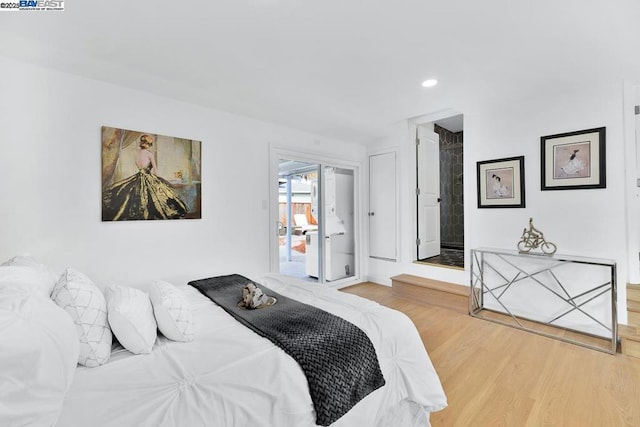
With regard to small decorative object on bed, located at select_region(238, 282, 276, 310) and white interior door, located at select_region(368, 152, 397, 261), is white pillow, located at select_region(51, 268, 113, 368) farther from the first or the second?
white interior door, located at select_region(368, 152, 397, 261)

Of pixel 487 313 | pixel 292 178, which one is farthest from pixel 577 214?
pixel 292 178

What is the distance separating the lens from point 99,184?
2418mm

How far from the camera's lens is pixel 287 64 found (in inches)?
92.8

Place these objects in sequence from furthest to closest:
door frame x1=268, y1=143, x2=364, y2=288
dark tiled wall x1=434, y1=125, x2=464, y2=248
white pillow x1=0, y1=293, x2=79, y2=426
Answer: dark tiled wall x1=434, y1=125, x2=464, y2=248 < door frame x1=268, y1=143, x2=364, y2=288 < white pillow x1=0, y1=293, x2=79, y2=426

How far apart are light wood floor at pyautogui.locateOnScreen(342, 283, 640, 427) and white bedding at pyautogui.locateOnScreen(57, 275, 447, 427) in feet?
1.67

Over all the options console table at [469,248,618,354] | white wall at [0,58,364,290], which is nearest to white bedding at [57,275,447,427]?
white wall at [0,58,364,290]

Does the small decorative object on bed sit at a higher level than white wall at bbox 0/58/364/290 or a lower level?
lower

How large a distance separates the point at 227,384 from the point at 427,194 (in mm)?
4138

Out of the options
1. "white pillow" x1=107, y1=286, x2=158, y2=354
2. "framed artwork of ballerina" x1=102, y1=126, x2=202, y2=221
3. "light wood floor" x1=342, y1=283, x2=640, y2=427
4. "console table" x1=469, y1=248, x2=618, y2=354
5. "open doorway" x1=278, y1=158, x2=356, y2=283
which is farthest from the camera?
"open doorway" x1=278, y1=158, x2=356, y2=283

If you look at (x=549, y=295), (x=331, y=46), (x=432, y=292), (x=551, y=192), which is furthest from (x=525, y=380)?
(x=331, y=46)

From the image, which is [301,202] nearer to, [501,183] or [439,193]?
[439,193]

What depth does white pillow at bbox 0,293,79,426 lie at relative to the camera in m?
0.73

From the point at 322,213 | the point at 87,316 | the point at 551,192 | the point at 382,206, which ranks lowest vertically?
the point at 87,316

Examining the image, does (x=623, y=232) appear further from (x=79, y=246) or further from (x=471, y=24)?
(x=79, y=246)
